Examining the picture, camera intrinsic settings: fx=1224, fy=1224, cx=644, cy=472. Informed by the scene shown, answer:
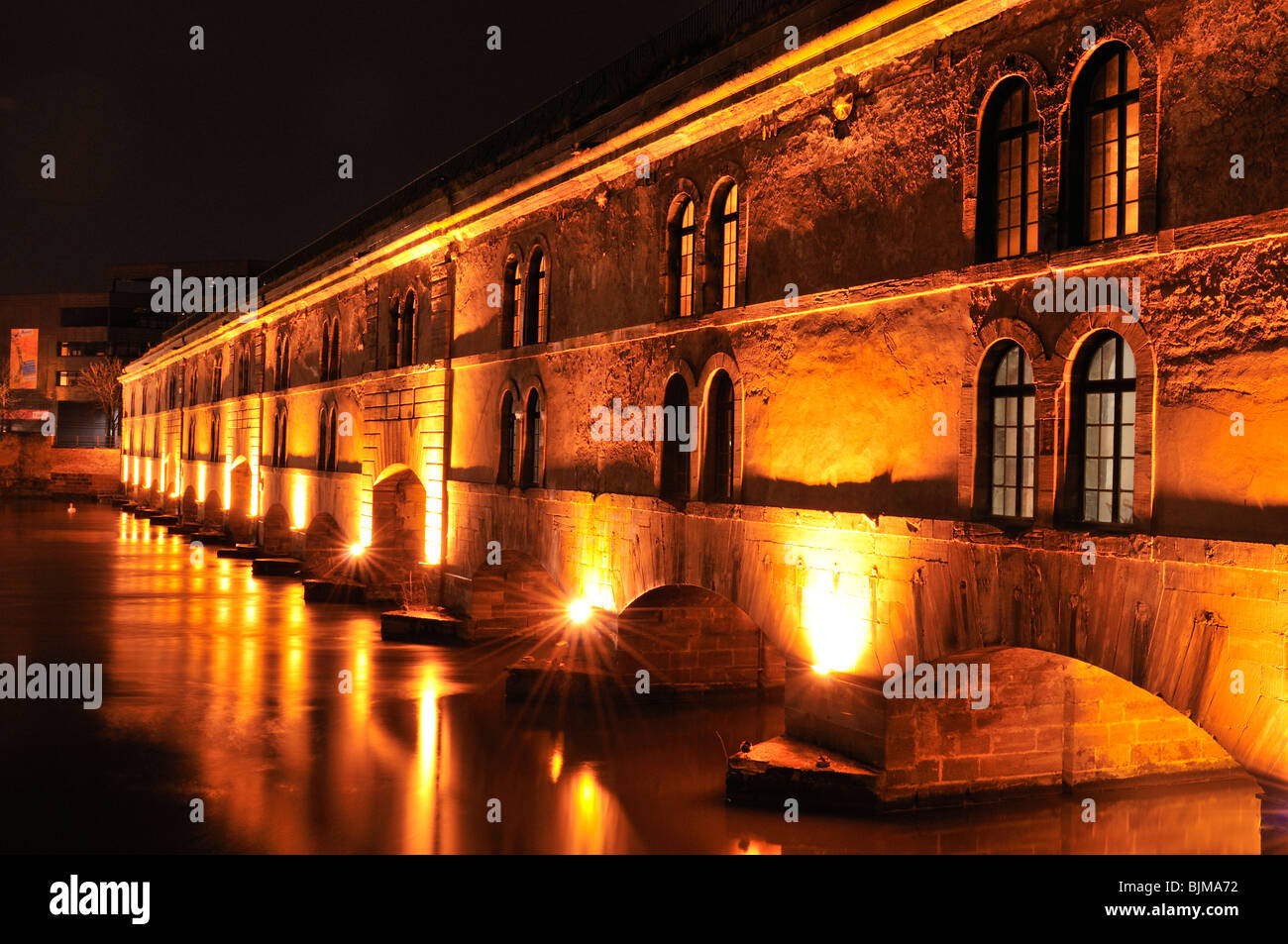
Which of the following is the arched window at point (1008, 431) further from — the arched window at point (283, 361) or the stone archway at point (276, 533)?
the stone archway at point (276, 533)

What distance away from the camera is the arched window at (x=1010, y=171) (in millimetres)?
10922

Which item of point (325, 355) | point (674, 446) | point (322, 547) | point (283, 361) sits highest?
point (283, 361)

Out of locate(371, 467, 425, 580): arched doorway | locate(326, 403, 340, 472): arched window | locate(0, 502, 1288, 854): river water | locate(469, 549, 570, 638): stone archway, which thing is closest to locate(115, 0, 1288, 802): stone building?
locate(469, 549, 570, 638): stone archway

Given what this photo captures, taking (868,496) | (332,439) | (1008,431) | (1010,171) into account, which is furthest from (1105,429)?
(332,439)

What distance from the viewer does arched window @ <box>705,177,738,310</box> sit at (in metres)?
15.4

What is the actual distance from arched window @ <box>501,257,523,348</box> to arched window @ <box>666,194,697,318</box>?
5590 millimetres

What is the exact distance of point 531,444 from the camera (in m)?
20.7

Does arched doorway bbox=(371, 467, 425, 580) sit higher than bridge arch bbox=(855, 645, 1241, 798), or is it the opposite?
arched doorway bbox=(371, 467, 425, 580)

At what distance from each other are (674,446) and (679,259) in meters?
2.52

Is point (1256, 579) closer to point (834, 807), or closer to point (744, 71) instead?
point (834, 807)

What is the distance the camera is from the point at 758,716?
18.8 metres

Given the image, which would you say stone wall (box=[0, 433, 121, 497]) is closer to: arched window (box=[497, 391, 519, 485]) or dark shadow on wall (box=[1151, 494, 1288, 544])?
arched window (box=[497, 391, 519, 485])

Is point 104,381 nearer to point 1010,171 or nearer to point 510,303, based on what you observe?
point 510,303
